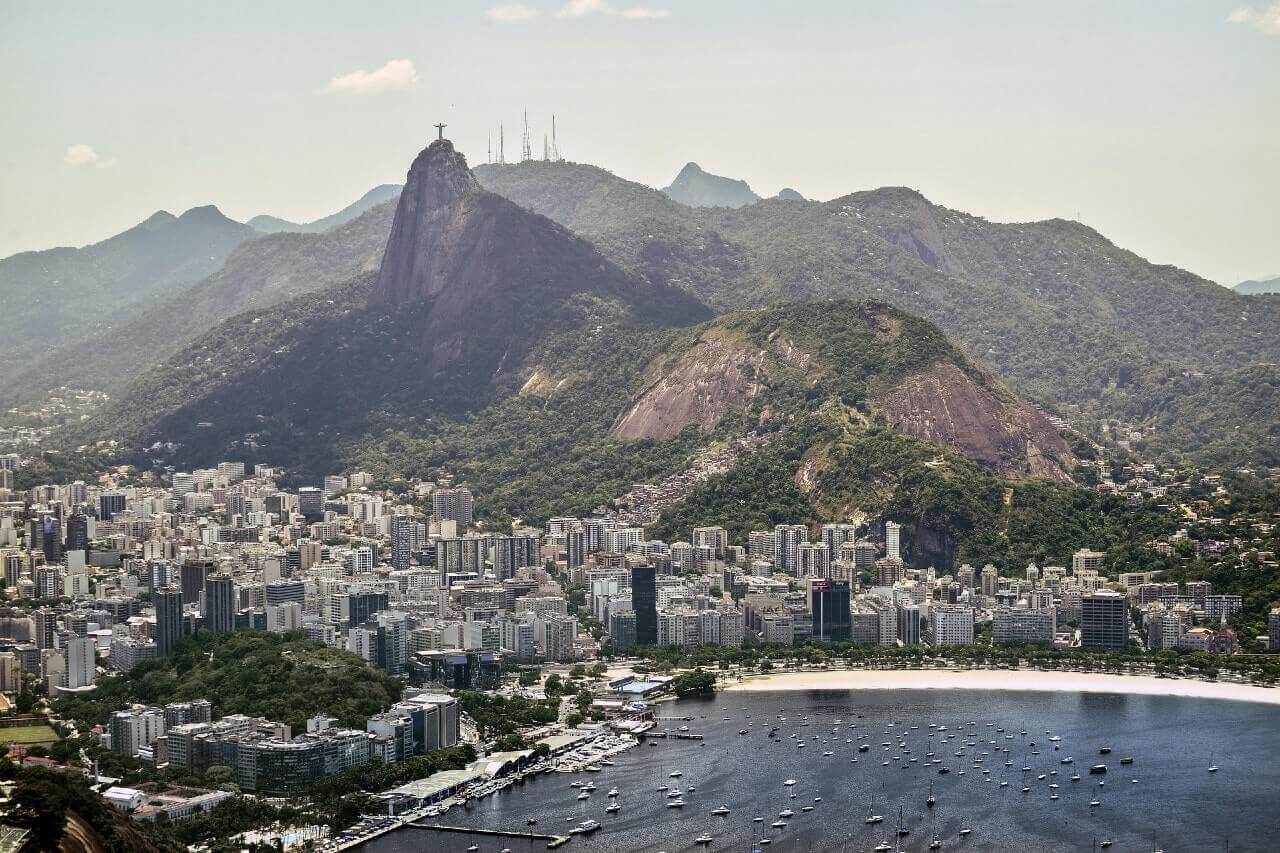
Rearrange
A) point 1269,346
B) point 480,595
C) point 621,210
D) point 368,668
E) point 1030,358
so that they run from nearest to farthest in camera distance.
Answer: point 368,668 → point 480,595 → point 1030,358 → point 1269,346 → point 621,210

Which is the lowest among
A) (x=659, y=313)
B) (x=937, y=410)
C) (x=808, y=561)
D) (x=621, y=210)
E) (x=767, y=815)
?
(x=767, y=815)

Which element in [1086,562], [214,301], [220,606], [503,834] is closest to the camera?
[503,834]

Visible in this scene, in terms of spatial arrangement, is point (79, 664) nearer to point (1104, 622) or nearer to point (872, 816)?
point (872, 816)

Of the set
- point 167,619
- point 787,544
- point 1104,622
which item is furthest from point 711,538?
point 167,619

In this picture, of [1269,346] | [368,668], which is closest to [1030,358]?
[1269,346]

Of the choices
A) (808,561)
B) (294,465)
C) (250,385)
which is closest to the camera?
(808,561)

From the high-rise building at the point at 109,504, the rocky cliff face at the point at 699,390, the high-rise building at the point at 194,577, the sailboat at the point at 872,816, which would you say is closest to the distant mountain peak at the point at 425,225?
the rocky cliff face at the point at 699,390

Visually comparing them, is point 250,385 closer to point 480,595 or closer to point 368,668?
point 480,595
